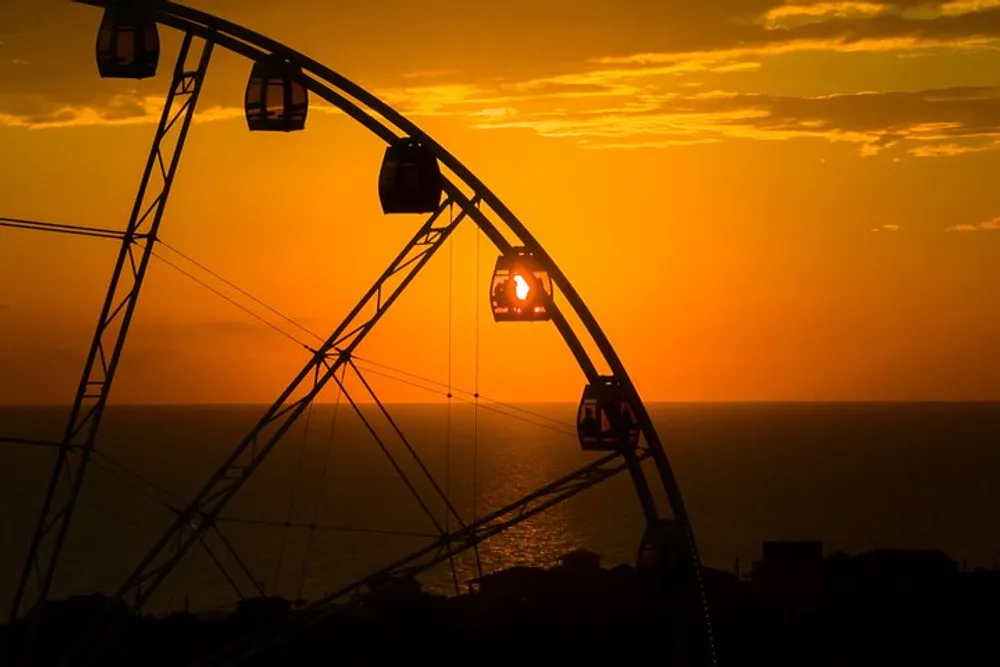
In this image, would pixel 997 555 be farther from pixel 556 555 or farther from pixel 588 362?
pixel 588 362

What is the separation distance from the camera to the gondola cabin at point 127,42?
32656mm

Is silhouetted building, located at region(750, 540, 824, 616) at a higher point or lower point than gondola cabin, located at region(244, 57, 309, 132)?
lower

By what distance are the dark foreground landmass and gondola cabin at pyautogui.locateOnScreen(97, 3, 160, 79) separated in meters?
31.0

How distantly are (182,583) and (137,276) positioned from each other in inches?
4643

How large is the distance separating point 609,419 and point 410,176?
693 centimetres

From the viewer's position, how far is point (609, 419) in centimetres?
3309

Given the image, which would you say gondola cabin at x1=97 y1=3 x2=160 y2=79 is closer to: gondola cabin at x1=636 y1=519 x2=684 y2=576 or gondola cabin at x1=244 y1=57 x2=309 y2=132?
gondola cabin at x1=244 y1=57 x2=309 y2=132

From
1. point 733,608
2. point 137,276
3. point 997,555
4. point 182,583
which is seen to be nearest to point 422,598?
point 733,608

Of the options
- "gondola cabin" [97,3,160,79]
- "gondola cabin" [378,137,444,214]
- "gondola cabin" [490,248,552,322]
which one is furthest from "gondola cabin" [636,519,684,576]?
"gondola cabin" [97,3,160,79]

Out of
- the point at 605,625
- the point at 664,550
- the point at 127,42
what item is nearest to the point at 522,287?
the point at 664,550

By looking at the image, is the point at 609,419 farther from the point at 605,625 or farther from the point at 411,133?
the point at 605,625

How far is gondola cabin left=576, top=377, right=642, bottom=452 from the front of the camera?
33.1 metres

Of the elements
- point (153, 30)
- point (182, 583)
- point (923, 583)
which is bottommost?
point (182, 583)

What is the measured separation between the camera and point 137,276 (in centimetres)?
3412
